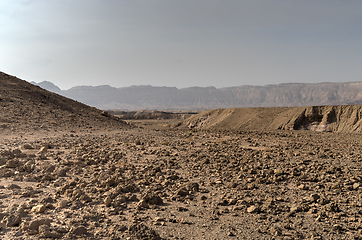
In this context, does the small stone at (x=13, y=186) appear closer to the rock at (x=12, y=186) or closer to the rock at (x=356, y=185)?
the rock at (x=12, y=186)

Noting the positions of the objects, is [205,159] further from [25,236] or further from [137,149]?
[25,236]

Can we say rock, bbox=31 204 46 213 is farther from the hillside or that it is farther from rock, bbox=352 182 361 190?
the hillside

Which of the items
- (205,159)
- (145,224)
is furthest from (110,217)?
(205,159)

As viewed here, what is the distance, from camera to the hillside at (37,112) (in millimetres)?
19000

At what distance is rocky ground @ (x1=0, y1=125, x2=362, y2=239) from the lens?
4.87 m

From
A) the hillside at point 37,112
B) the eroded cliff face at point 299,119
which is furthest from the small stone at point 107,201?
the eroded cliff face at point 299,119

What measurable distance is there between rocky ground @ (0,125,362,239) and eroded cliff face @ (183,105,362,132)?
20.5m

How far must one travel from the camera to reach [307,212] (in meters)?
5.75

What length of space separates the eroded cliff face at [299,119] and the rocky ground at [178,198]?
20540mm

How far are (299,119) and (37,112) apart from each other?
2479cm

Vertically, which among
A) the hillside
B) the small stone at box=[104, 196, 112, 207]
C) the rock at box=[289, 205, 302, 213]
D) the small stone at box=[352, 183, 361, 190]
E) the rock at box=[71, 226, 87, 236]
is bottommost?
the rock at box=[71, 226, 87, 236]

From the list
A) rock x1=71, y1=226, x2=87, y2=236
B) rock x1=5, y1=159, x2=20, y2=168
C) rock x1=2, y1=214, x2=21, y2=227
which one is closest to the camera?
rock x1=71, y1=226, x2=87, y2=236

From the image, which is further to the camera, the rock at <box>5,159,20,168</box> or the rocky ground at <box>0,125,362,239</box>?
the rock at <box>5,159,20,168</box>


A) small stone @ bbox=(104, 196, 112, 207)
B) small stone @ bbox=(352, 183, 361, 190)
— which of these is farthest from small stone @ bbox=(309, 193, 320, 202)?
small stone @ bbox=(104, 196, 112, 207)
